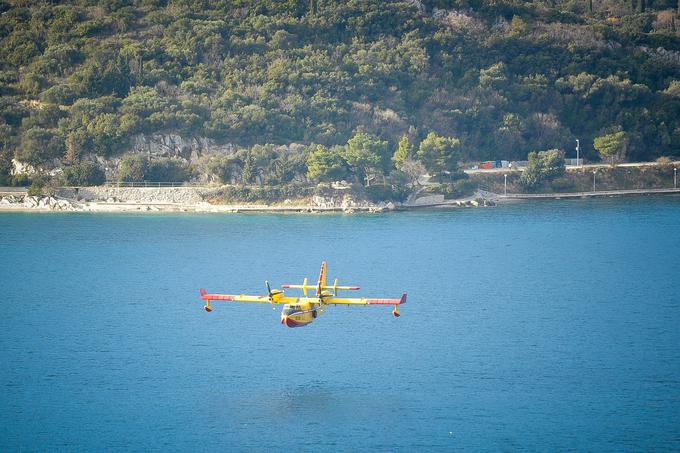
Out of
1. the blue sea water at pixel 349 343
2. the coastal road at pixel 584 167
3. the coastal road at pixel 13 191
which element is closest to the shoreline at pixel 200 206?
the coastal road at pixel 13 191

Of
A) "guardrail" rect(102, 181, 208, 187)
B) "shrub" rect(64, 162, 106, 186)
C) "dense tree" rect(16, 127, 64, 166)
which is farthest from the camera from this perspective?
"dense tree" rect(16, 127, 64, 166)

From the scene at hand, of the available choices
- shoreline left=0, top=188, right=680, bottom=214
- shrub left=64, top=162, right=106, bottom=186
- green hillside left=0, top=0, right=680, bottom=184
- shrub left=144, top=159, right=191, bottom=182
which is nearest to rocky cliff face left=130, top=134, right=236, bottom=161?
green hillside left=0, top=0, right=680, bottom=184

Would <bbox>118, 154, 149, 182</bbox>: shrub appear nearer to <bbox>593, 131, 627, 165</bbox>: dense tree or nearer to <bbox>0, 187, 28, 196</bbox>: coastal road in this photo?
<bbox>0, 187, 28, 196</bbox>: coastal road

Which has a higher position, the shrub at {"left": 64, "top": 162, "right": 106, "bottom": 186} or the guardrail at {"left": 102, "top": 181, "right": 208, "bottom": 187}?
the shrub at {"left": 64, "top": 162, "right": 106, "bottom": 186}

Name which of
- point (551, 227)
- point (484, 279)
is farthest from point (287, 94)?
point (484, 279)

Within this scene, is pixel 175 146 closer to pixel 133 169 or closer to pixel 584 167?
pixel 133 169

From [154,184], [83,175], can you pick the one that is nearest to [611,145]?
[154,184]
